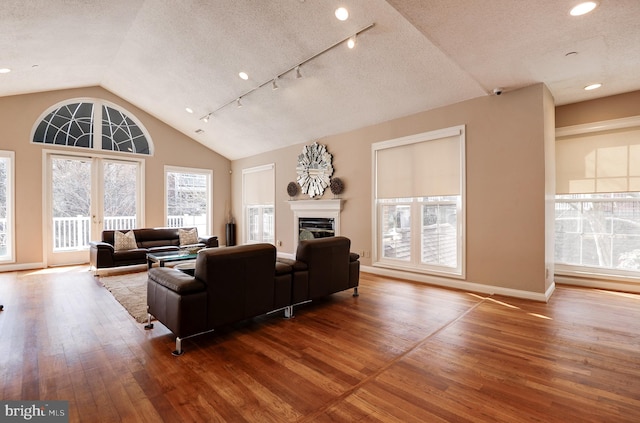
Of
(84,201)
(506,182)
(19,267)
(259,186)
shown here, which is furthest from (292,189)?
(19,267)

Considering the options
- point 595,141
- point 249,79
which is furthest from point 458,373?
point 249,79

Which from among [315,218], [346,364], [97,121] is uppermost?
[97,121]

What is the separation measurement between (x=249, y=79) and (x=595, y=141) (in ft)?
17.7

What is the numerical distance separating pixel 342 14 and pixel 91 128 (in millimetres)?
6333

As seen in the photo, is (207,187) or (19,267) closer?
(19,267)

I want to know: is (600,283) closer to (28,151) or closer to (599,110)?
(599,110)

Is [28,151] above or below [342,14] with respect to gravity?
below

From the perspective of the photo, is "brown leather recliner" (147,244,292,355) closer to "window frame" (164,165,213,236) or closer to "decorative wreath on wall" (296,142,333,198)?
"decorative wreath on wall" (296,142,333,198)

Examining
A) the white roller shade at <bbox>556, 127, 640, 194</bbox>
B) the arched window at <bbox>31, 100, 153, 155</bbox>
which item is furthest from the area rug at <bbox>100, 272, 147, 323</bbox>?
the white roller shade at <bbox>556, 127, 640, 194</bbox>

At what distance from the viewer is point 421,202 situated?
16.0 feet

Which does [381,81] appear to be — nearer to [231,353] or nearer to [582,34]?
[582,34]

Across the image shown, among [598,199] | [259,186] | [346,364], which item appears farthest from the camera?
[259,186]

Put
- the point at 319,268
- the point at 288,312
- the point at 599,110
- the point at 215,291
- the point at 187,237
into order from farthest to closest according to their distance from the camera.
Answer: the point at 187,237
the point at 599,110
the point at 319,268
the point at 288,312
the point at 215,291

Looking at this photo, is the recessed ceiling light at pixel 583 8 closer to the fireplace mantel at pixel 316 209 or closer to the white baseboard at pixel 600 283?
the white baseboard at pixel 600 283
